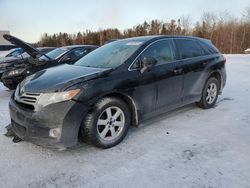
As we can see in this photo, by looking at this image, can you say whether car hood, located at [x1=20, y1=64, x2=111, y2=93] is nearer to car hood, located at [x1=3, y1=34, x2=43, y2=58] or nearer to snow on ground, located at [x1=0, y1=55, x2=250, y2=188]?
snow on ground, located at [x1=0, y1=55, x2=250, y2=188]

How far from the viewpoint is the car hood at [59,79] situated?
346 centimetres

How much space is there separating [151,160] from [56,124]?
1.31m

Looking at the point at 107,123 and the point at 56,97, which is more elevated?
the point at 56,97

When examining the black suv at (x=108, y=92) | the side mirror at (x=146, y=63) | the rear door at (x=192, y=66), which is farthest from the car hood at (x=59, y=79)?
the rear door at (x=192, y=66)

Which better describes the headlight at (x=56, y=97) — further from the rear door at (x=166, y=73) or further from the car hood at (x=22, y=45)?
the car hood at (x=22, y=45)

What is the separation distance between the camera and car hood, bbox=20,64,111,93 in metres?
3.46

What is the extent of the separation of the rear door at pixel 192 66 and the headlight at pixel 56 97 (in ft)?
7.84

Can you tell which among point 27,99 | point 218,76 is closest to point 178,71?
point 218,76

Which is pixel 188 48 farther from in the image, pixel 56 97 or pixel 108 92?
pixel 56 97

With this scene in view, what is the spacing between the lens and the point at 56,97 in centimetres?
335

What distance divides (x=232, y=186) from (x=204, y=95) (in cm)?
297

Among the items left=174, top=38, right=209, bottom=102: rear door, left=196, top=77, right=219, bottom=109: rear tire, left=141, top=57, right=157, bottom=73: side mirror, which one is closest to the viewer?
left=141, top=57, right=157, bottom=73: side mirror

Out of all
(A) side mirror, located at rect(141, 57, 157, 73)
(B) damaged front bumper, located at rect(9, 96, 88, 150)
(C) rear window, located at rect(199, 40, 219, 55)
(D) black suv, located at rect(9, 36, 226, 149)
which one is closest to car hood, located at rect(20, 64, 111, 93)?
(D) black suv, located at rect(9, 36, 226, 149)

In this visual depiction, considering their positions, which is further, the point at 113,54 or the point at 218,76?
the point at 218,76
